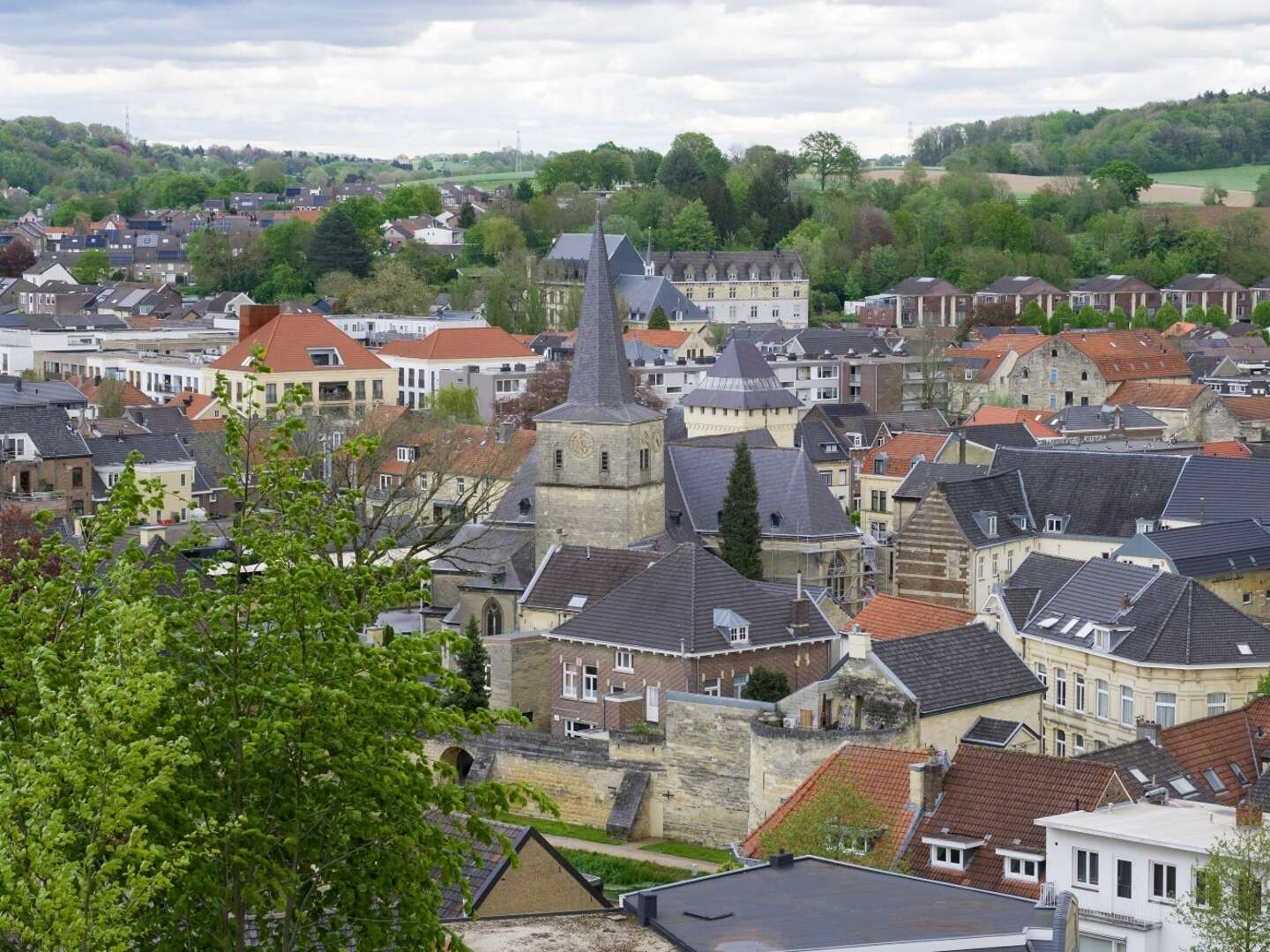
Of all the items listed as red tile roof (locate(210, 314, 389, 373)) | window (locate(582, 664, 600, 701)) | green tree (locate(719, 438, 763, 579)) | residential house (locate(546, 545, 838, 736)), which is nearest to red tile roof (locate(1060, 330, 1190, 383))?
red tile roof (locate(210, 314, 389, 373))

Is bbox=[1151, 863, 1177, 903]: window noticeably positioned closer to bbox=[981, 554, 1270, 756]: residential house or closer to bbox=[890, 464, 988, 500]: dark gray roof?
bbox=[981, 554, 1270, 756]: residential house

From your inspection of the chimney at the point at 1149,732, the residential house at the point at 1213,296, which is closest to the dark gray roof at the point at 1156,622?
the chimney at the point at 1149,732

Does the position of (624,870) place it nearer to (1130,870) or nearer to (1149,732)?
(1149,732)

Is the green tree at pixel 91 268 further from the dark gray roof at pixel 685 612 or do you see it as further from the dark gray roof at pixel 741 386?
the dark gray roof at pixel 685 612

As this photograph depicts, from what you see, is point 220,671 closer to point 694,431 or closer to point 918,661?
point 918,661

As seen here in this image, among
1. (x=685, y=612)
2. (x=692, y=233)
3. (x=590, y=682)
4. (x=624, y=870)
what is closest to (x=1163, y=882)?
(x=624, y=870)

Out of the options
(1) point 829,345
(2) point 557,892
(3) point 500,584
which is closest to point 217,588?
(2) point 557,892
